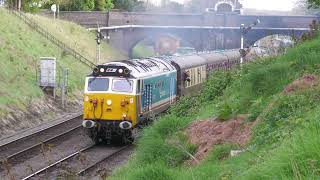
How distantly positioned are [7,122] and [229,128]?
50.3 ft

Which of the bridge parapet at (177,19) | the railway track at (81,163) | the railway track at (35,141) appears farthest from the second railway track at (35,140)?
the bridge parapet at (177,19)

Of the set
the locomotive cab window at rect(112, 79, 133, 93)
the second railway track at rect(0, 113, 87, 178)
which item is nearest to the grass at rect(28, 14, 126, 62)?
the second railway track at rect(0, 113, 87, 178)

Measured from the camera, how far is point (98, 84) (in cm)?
2084

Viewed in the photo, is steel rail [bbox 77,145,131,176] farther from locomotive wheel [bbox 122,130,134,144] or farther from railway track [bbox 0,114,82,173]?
railway track [bbox 0,114,82,173]

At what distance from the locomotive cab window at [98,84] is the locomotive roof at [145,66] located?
63cm

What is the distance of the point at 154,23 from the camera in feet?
221

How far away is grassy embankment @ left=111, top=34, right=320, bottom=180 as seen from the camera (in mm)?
6188

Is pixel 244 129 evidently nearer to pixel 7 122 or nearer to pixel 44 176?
pixel 44 176

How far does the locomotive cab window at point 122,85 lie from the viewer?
2048 cm

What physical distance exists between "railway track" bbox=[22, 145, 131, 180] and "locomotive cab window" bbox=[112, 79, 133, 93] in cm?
203

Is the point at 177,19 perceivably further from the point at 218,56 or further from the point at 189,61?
the point at 189,61

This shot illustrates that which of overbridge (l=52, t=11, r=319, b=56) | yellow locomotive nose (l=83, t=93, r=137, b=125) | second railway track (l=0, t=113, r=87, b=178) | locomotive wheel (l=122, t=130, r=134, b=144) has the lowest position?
second railway track (l=0, t=113, r=87, b=178)

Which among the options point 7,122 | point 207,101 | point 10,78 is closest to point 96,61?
point 10,78

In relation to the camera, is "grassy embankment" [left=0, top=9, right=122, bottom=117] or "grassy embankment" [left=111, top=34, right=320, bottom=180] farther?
"grassy embankment" [left=0, top=9, right=122, bottom=117]
